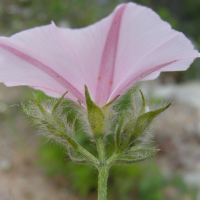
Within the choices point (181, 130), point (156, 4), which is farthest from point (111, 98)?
point (156, 4)

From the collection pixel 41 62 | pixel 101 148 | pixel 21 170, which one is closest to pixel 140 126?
pixel 101 148

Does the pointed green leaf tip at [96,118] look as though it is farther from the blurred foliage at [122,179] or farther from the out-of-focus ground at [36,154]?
the out-of-focus ground at [36,154]

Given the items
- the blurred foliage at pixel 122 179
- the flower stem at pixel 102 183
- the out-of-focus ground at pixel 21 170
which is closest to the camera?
the flower stem at pixel 102 183

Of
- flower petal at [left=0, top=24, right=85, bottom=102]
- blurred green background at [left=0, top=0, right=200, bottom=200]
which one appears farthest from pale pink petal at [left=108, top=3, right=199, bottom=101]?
blurred green background at [left=0, top=0, right=200, bottom=200]

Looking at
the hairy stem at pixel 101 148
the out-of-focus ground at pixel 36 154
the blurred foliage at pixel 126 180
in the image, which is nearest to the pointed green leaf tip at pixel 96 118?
the hairy stem at pixel 101 148

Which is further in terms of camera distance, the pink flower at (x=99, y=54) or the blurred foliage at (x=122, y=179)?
the blurred foliage at (x=122, y=179)

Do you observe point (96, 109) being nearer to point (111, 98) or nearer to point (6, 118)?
point (111, 98)

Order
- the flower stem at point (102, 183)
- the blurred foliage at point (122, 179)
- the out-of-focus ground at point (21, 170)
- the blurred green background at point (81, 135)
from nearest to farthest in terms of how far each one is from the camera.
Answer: the flower stem at point (102, 183), the blurred foliage at point (122, 179), the blurred green background at point (81, 135), the out-of-focus ground at point (21, 170)

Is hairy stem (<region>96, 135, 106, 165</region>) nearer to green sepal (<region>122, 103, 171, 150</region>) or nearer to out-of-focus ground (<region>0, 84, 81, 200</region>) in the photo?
green sepal (<region>122, 103, 171, 150</region>)
